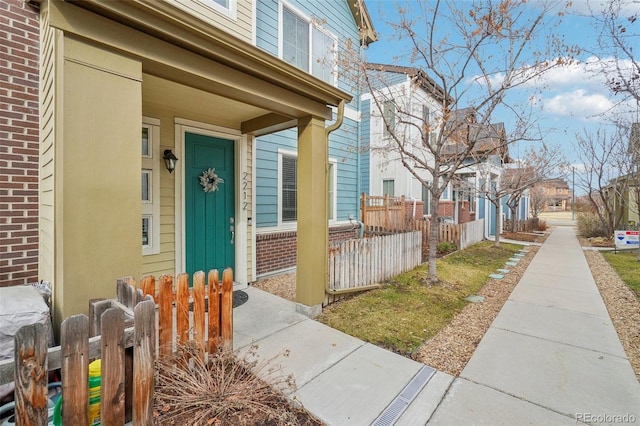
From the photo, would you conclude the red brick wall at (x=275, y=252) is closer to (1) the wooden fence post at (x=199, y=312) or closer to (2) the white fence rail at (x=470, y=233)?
(1) the wooden fence post at (x=199, y=312)

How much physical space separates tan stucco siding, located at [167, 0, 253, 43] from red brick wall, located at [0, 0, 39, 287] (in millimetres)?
2113

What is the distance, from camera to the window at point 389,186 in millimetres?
12773

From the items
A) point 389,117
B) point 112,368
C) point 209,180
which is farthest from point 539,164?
point 112,368

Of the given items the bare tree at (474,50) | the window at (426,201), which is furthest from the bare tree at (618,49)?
the window at (426,201)

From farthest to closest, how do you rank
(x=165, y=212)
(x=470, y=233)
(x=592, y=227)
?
(x=592, y=227) → (x=470, y=233) → (x=165, y=212)

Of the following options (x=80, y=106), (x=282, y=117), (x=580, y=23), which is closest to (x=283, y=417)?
(x=80, y=106)

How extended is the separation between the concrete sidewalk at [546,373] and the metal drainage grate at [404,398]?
23cm

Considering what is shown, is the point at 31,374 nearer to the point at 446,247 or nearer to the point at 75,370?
the point at 75,370

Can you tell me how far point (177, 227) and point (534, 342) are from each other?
17.2 feet

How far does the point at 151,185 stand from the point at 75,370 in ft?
11.1

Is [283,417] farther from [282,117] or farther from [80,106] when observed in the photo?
[282,117]

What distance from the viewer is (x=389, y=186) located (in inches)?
510

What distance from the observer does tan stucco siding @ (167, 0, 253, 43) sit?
4.73 m

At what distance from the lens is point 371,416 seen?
2.34 metres
